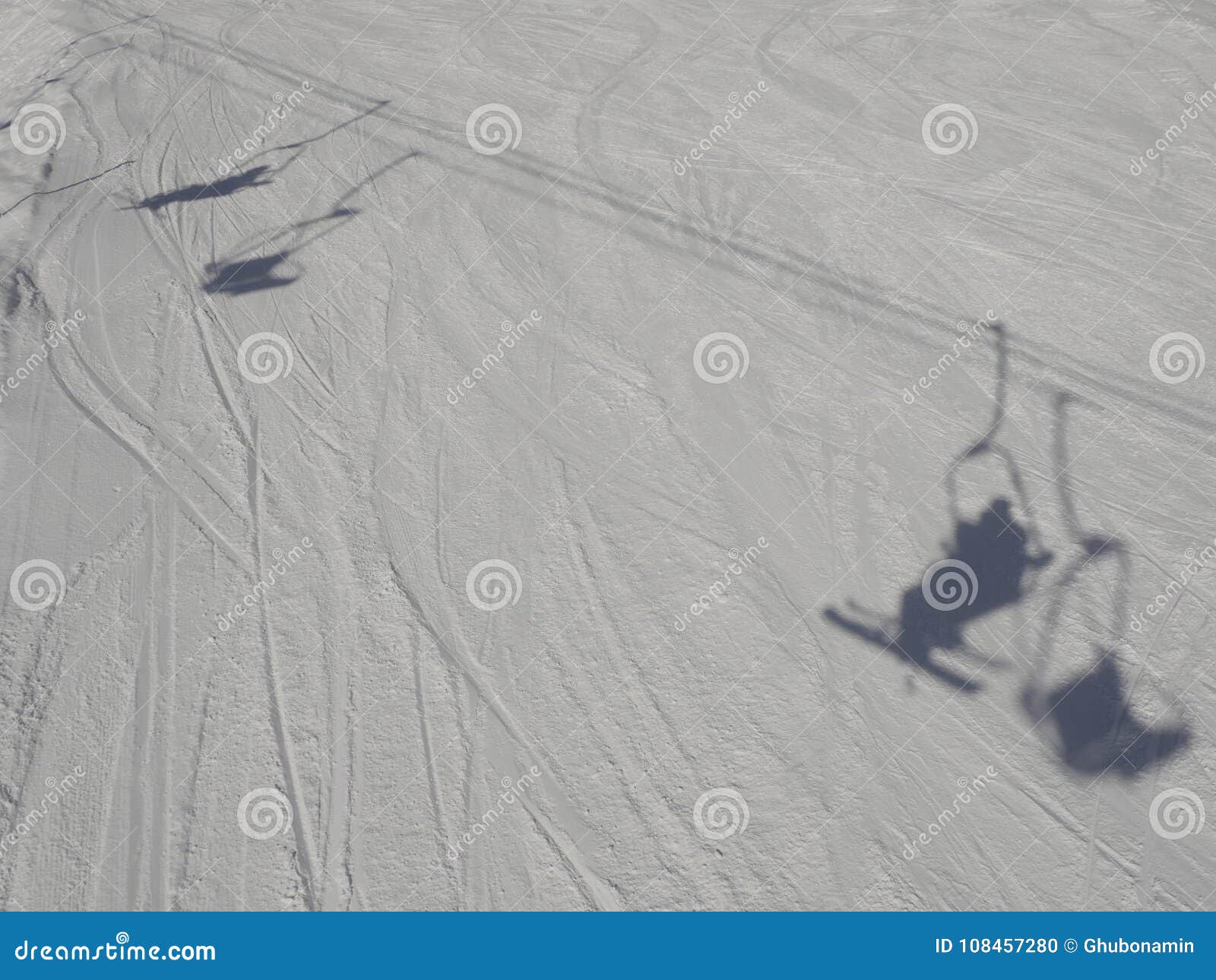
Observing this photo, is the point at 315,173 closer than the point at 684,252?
No

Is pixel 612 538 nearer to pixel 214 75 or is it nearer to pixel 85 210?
pixel 85 210

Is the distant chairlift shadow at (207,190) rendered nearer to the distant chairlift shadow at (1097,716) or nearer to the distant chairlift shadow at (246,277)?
the distant chairlift shadow at (246,277)

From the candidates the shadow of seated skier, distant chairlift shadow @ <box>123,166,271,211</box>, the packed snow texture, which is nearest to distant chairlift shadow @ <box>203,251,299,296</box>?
the packed snow texture

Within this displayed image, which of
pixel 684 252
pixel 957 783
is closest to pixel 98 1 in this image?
pixel 684 252

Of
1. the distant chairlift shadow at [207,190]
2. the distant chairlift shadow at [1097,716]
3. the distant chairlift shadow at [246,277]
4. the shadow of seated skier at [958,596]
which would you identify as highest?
the distant chairlift shadow at [207,190]

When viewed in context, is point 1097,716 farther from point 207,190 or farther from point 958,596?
point 207,190

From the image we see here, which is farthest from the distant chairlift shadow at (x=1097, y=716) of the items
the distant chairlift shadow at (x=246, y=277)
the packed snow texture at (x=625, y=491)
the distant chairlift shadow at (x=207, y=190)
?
the distant chairlift shadow at (x=207, y=190)
